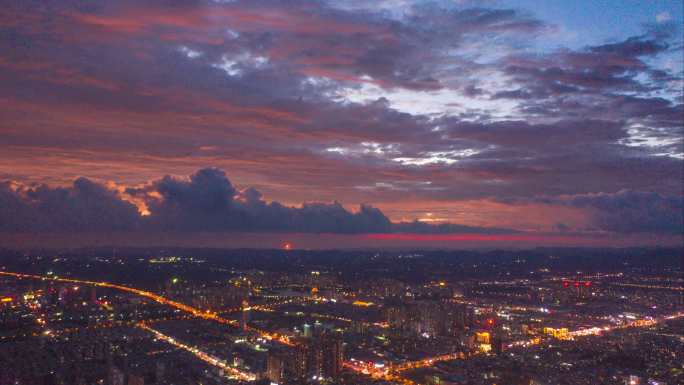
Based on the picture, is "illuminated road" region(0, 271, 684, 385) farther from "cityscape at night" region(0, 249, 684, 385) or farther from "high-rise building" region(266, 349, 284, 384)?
"high-rise building" region(266, 349, 284, 384)

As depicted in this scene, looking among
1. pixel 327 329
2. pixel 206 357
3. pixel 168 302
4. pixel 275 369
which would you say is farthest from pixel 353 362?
pixel 168 302

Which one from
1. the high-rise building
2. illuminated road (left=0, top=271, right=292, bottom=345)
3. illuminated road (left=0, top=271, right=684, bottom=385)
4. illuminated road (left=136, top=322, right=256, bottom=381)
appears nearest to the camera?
the high-rise building

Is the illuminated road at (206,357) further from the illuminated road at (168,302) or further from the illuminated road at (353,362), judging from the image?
the illuminated road at (168,302)

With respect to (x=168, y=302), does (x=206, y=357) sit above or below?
above

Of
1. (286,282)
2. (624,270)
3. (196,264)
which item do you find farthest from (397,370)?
(624,270)

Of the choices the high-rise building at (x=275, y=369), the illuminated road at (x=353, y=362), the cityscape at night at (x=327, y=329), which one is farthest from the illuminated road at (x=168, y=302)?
the high-rise building at (x=275, y=369)

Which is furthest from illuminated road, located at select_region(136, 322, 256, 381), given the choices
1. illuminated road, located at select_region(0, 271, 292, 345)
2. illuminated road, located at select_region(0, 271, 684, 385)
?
illuminated road, located at select_region(0, 271, 292, 345)

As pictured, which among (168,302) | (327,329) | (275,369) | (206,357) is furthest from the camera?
(168,302)

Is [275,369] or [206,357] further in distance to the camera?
[206,357]

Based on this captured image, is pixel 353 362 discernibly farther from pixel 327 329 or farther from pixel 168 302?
pixel 168 302
